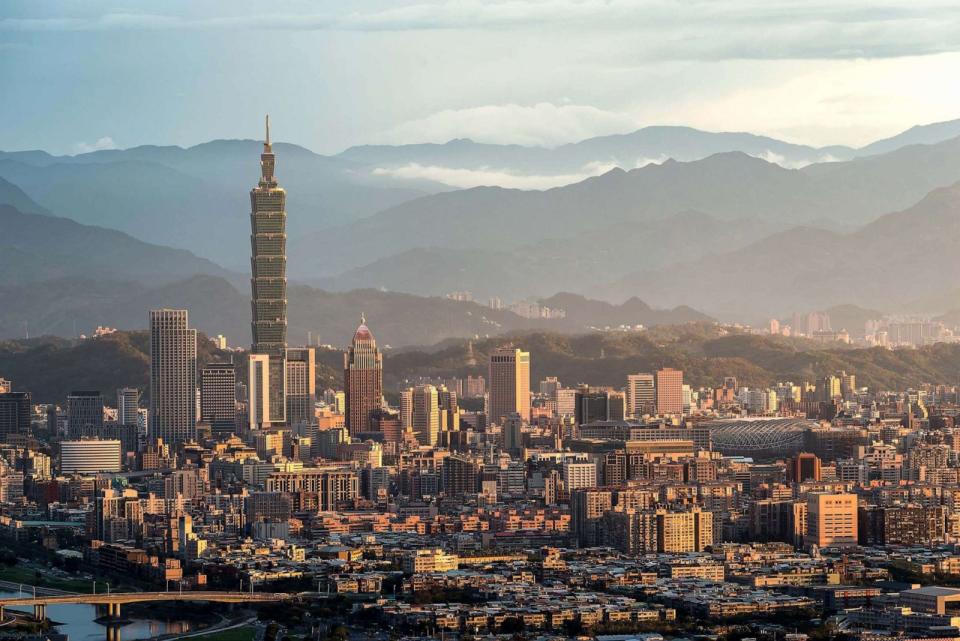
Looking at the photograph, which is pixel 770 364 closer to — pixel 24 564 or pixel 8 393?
pixel 8 393

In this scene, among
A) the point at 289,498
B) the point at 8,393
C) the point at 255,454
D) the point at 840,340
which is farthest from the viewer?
the point at 840,340

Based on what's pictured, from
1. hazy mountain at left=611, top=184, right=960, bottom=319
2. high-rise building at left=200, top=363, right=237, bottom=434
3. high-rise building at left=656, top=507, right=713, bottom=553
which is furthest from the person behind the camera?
hazy mountain at left=611, top=184, right=960, bottom=319

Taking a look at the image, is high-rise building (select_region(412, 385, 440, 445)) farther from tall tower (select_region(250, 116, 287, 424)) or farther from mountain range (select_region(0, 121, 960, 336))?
mountain range (select_region(0, 121, 960, 336))

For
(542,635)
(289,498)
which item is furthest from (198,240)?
(542,635)

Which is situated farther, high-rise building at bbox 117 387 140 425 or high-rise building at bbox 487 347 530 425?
high-rise building at bbox 487 347 530 425

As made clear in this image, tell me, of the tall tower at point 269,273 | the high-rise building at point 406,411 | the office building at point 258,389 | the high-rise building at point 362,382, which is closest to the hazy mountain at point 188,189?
the tall tower at point 269,273

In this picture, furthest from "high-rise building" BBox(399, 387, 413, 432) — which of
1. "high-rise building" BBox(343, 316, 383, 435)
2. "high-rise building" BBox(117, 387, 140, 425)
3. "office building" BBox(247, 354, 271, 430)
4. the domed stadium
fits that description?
"high-rise building" BBox(117, 387, 140, 425)

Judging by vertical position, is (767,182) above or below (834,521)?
above

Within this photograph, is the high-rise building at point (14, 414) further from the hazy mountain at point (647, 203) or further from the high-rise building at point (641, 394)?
the hazy mountain at point (647, 203)
